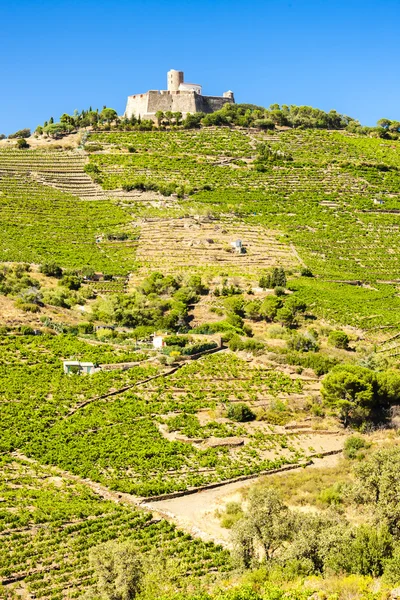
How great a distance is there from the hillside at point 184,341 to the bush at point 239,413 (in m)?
0.10

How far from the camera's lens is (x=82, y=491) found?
2597 cm

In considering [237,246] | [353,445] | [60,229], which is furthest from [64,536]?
[60,229]

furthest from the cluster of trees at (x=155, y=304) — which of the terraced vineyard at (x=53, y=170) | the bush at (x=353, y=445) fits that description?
the terraced vineyard at (x=53, y=170)

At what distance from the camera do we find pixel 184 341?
4269cm

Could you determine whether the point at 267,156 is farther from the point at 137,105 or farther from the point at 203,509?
the point at 203,509

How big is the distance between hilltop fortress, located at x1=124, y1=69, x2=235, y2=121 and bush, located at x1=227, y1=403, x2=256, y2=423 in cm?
7309

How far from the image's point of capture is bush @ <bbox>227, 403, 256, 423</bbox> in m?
34.0

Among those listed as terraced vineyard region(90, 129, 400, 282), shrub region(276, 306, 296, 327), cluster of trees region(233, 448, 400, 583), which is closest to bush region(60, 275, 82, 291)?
shrub region(276, 306, 296, 327)

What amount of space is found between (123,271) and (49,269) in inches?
261

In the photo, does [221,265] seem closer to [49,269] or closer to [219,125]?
[49,269]

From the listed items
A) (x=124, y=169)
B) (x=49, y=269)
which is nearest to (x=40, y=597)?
(x=49, y=269)

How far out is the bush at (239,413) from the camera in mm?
33969

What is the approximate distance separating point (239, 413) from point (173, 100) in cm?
7708

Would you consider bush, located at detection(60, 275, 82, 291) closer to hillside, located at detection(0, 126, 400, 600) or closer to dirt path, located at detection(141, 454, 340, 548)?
hillside, located at detection(0, 126, 400, 600)
